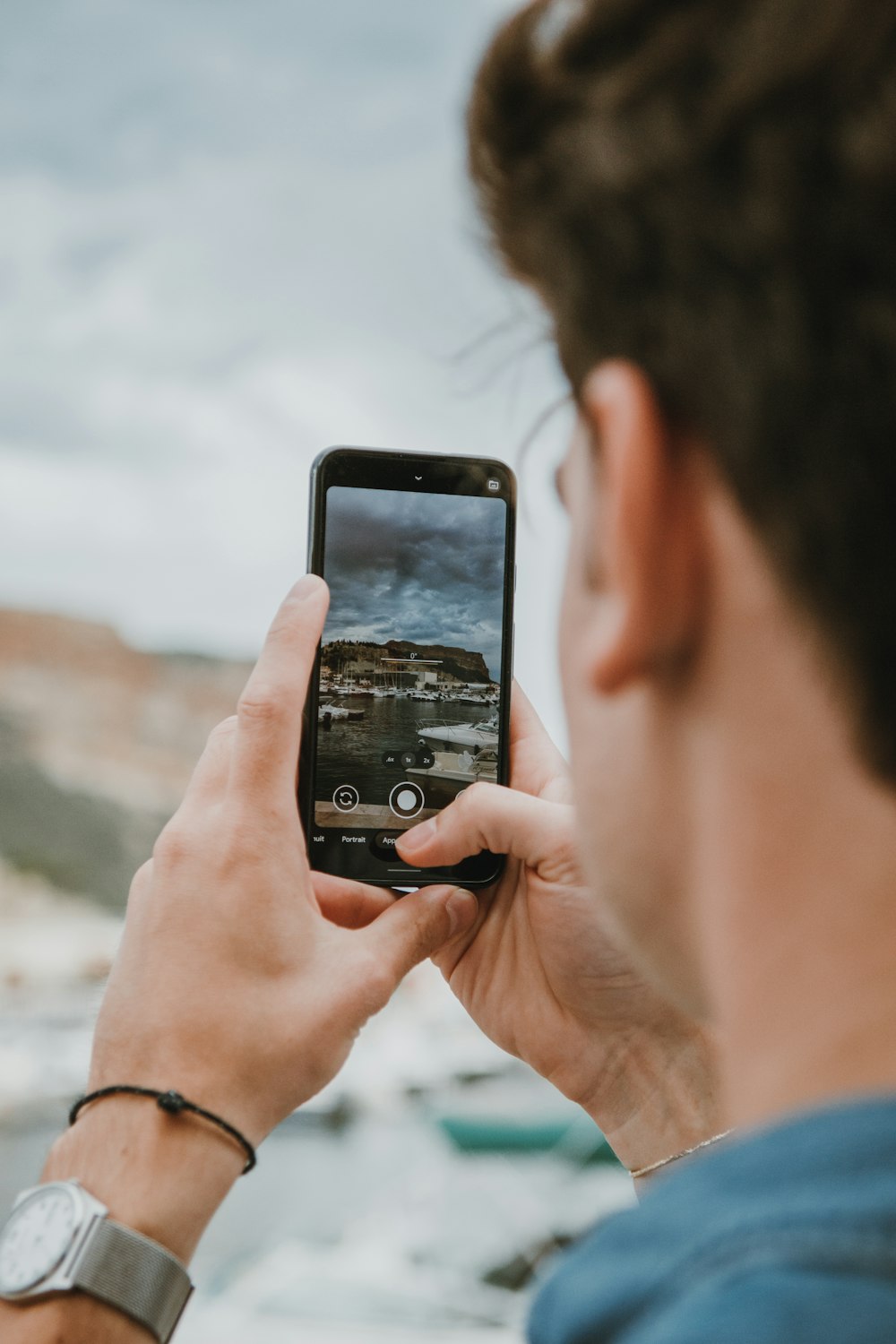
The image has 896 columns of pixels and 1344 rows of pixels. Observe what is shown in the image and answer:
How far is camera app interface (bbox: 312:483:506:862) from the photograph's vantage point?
0.83 m

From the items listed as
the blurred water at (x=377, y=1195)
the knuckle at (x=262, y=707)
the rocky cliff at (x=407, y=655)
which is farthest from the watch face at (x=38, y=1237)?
the blurred water at (x=377, y=1195)

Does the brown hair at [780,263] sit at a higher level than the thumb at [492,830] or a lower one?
higher

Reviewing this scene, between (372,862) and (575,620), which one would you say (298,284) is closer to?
(372,862)

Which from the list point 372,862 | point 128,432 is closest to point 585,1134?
point 128,432

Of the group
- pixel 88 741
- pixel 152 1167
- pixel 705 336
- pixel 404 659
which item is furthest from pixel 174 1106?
pixel 88 741

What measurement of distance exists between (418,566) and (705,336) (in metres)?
0.51

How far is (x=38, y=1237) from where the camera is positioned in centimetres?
59

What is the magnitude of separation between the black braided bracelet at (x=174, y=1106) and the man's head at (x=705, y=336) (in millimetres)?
327

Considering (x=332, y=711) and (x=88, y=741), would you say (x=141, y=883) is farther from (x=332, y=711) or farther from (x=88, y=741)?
(x=88, y=741)

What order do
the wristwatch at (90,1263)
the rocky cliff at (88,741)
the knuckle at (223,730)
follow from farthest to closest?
1. the rocky cliff at (88,741)
2. the knuckle at (223,730)
3. the wristwatch at (90,1263)

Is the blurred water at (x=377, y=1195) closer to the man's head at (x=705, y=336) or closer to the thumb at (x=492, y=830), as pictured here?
the thumb at (x=492, y=830)

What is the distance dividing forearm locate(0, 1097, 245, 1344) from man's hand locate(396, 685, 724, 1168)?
0.25m

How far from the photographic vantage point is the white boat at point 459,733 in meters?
0.85

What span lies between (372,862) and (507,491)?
29cm
